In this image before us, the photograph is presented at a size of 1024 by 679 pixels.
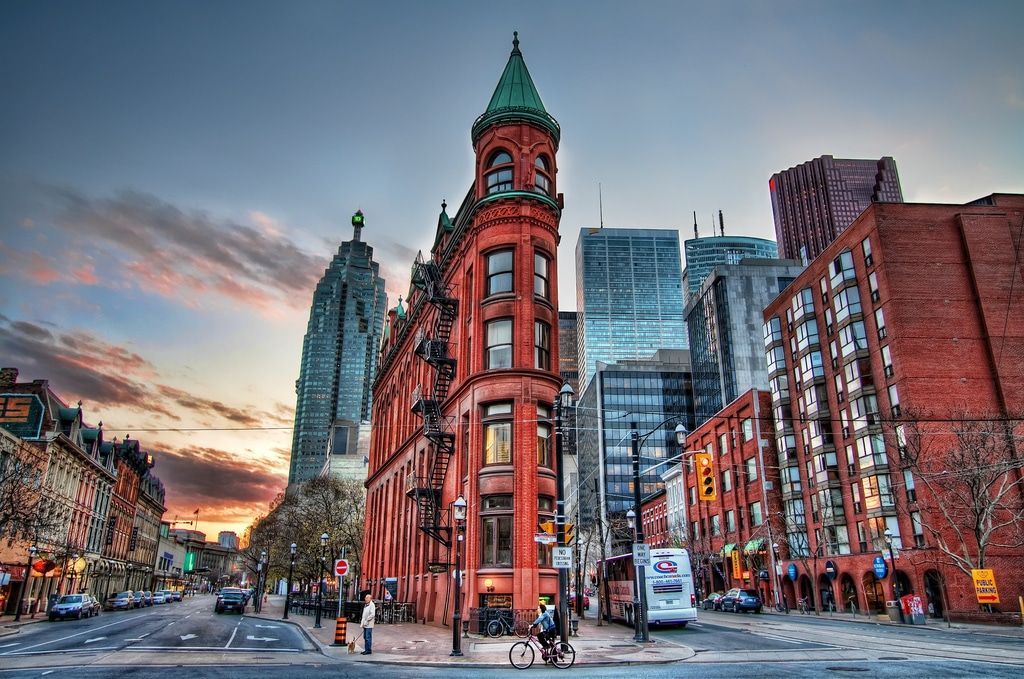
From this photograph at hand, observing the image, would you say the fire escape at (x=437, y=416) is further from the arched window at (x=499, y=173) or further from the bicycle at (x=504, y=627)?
the bicycle at (x=504, y=627)

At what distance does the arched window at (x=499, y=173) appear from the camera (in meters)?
34.9

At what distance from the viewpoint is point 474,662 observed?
19250 millimetres

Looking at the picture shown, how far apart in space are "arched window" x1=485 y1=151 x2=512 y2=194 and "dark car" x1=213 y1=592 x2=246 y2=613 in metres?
39.8

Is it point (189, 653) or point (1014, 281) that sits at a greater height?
point (1014, 281)

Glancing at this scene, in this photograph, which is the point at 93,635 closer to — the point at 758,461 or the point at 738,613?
the point at 738,613

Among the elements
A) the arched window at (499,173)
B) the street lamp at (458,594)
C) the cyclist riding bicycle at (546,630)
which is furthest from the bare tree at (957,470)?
the cyclist riding bicycle at (546,630)

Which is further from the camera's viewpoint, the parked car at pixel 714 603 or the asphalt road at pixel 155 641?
the parked car at pixel 714 603

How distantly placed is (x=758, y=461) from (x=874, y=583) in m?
17.4

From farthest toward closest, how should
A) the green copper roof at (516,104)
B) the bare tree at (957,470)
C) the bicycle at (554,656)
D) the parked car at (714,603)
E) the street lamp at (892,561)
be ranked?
the parked car at (714,603) → the street lamp at (892,561) → the bare tree at (957,470) → the green copper roof at (516,104) → the bicycle at (554,656)

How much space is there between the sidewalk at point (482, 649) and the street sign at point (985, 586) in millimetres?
18595

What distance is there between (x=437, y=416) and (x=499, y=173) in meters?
13.3

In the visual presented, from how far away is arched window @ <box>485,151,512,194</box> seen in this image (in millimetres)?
34938

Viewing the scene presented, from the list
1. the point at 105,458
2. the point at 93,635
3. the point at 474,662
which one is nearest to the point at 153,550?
the point at 105,458

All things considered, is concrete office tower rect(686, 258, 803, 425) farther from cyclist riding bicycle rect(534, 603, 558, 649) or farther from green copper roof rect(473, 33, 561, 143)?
cyclist riding bicycle rect(534, 603, 558, 649)
